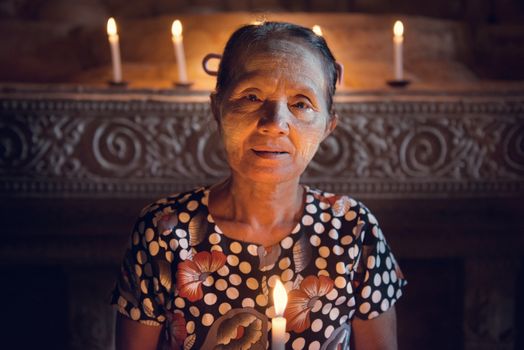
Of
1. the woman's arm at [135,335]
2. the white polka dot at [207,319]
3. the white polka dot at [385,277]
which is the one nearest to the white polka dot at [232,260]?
the white polka dot at [207,319]

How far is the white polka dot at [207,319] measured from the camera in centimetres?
141

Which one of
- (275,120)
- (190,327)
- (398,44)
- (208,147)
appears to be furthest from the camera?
(398,44)

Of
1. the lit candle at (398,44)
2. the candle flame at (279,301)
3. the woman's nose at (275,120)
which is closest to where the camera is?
the candle flame at (279,301)

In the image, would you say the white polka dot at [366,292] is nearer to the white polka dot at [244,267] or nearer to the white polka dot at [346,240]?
the white polka dot at [346,240]

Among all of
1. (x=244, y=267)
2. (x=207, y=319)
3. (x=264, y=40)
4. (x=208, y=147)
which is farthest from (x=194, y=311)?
(x=208, y=147)

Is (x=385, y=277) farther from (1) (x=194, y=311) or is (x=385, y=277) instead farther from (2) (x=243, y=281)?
(1) (x=194, y=311)

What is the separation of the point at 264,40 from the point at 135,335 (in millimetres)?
669

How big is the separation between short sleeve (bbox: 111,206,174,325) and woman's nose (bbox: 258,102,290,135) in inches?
12.1

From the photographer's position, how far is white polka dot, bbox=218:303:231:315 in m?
1.42

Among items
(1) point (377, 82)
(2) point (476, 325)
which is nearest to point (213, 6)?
(1) point (377, 82)

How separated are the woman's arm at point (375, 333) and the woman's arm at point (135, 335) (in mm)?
430

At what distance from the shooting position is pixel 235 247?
56.9 inches

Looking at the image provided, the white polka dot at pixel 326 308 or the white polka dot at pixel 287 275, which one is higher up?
the white polka dot at pixel 287 275

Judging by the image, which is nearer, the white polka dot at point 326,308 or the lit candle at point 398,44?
the white polka dot at point 326,308
